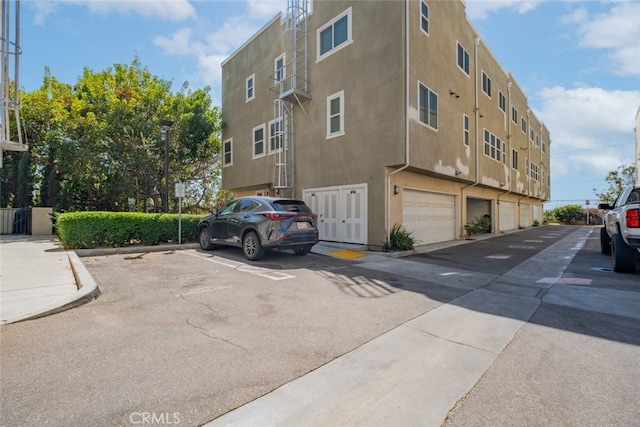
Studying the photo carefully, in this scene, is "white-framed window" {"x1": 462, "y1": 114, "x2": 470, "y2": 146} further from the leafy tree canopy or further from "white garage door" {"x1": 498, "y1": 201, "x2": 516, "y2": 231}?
the leafy tree canopy

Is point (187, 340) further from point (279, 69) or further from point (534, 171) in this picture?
point (534, 171)

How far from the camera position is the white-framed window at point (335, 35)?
11.9 metres

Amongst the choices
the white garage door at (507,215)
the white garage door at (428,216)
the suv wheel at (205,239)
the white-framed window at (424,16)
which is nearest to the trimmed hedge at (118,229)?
the suv wheel at (205,239)

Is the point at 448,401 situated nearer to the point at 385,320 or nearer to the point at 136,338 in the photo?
the point at 385,320

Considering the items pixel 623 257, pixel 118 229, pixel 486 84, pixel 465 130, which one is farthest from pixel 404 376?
pixel 486 84

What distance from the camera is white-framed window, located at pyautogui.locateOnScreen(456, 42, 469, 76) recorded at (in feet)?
46.5

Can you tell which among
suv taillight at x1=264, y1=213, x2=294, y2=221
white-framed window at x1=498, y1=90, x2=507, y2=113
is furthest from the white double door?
white-framed window at x1=498, y1=90, x2=507, y2=113

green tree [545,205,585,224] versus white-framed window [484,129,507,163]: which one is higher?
white-framed window [484,129,507,163]

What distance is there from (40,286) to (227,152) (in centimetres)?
1454

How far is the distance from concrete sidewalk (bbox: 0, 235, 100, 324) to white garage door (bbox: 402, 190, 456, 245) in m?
9.39

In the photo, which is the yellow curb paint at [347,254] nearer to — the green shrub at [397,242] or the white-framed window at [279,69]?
the green shrub at [397,242]

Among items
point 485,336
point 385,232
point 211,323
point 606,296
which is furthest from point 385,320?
point 385,232

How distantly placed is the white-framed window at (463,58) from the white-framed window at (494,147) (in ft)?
11.7

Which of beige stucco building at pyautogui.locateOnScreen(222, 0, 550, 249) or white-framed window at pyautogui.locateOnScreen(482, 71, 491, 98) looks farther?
white-framed window at pyautogui.locateOnScreen(482, 71, 491, 98)
